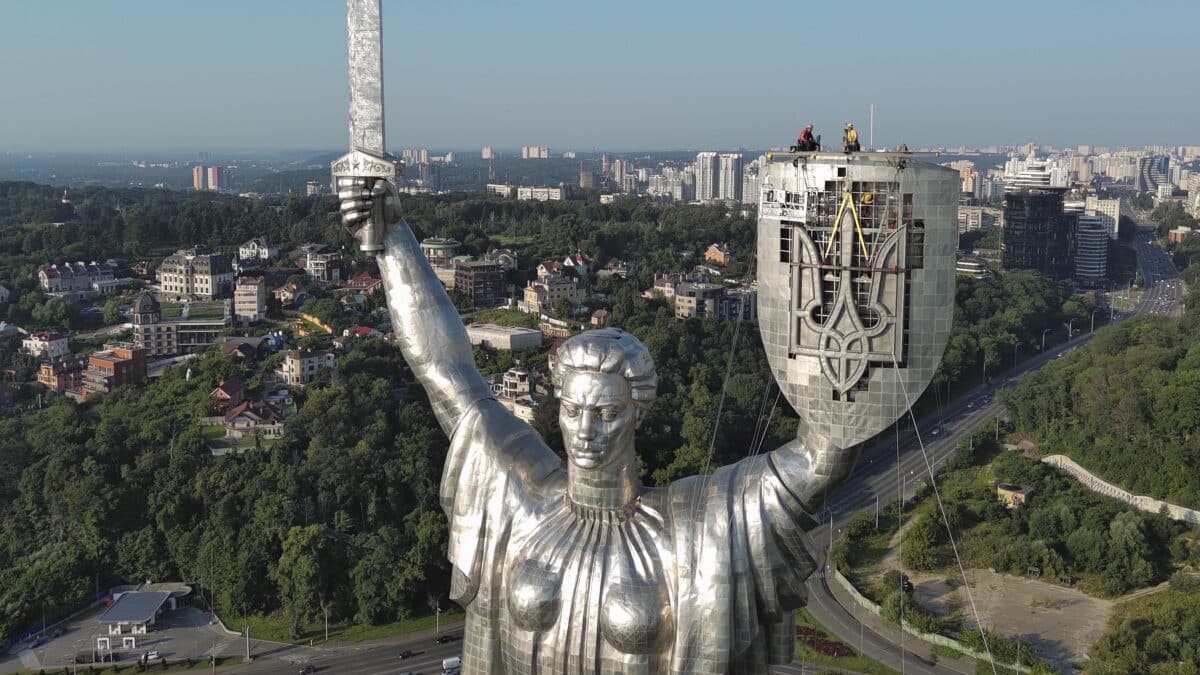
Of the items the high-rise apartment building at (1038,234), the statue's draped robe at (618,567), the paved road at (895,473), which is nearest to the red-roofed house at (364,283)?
the paved road at (895,473)

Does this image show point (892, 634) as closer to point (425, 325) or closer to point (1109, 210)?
point (425, 325)

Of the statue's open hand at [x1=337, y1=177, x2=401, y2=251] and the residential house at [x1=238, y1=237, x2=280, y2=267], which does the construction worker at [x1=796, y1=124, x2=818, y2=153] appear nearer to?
the statue's open hand at [x1=337, y1=177, x2=401, y2=251]

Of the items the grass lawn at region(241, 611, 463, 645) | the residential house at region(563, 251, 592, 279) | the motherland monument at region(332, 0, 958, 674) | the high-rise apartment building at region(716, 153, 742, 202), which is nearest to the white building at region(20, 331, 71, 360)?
the grass lawn at region(241, 611, 463, 645)

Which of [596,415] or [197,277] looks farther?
[197,277]

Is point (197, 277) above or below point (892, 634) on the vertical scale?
above

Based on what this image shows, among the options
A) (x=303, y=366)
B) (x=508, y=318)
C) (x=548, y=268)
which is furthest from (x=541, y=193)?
(x=303, y=366)

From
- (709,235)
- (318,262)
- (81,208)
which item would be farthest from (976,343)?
(81,208)

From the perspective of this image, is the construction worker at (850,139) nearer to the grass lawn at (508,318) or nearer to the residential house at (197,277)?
the grass lawn at (508,318)
